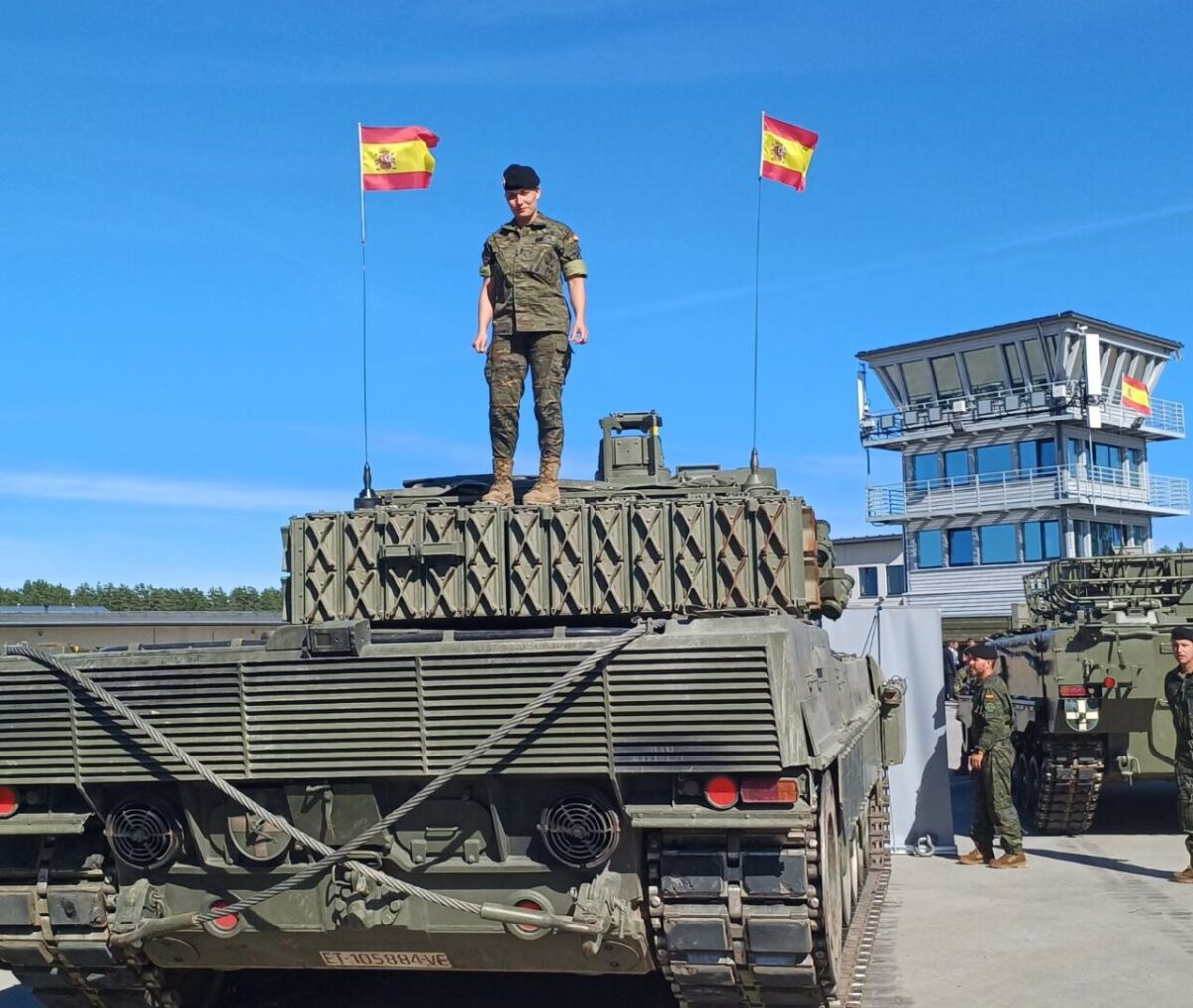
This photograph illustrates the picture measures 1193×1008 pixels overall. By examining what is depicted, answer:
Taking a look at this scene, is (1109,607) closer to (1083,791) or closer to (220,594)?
(1083,791)

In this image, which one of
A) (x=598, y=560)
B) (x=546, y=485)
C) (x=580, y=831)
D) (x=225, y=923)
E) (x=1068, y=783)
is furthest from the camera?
(x=1068, y=783)

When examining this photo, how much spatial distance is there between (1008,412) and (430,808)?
38931mm

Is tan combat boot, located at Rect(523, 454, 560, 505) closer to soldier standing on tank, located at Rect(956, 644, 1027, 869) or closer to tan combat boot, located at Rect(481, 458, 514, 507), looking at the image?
tan combat boot, located at Rect(481, 458, 514, 507)

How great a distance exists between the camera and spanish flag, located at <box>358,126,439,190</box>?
1040cm

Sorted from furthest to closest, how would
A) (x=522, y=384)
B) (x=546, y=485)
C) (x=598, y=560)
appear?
(x=522, y=384), (x=546, y=485), (x=598, y=560)

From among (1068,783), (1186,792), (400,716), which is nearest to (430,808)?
(400,716)

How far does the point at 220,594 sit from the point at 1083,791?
3517 centimetres

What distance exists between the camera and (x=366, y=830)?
592 cm

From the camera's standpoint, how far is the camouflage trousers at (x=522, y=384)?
8.05 meters

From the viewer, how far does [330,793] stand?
604 centimetres

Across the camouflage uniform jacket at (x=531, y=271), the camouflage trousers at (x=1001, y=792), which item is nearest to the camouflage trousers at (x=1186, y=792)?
the camouflage trousers at (x=1001, y=792)

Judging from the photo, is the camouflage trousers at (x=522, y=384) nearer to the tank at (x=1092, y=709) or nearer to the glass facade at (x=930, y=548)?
the tank at (x=1092, y=709)

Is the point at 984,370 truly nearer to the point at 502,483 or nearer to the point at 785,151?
the point at 785,151

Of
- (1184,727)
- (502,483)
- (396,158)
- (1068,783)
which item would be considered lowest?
(1068,783)
